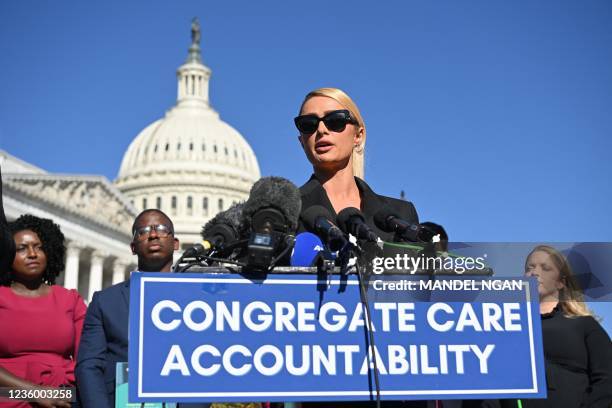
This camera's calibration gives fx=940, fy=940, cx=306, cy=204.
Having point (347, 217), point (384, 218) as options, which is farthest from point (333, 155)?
point (347, 217)

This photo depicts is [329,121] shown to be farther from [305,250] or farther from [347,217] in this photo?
[305,250]

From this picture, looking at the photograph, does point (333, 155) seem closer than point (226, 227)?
No

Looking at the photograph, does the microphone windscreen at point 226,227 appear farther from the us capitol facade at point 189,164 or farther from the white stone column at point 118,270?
the us capitol facade at point 189,164

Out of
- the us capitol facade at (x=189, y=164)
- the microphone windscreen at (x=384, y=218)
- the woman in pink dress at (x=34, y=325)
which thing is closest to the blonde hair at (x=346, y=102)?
the microphone windscreen at (x=384, y=218)

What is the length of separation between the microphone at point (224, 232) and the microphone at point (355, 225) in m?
0.37

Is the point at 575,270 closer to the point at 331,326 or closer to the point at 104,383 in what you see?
the point at 331,326

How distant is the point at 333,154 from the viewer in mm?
3523

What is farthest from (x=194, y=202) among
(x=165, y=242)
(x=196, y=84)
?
(x=165, y=242)

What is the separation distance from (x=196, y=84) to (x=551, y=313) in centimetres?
12501

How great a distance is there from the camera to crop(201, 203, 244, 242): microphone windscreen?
3189 mm

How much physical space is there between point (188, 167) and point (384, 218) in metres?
112

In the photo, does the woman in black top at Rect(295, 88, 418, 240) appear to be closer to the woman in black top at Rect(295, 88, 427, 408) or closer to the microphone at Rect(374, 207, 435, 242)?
the woman in black top at Rect(295, 88, 427, 408)

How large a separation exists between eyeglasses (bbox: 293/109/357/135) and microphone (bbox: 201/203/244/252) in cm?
41

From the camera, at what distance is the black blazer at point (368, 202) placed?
3.44 m
